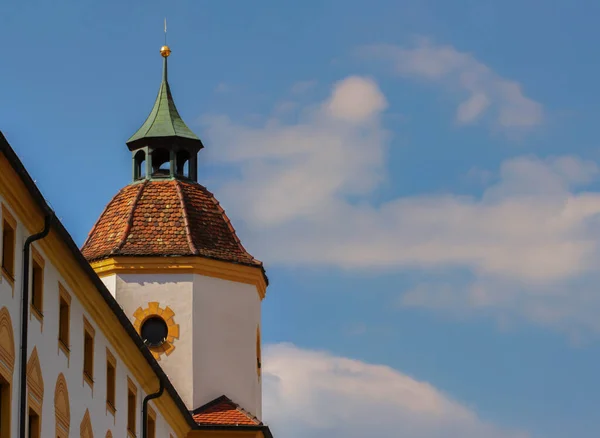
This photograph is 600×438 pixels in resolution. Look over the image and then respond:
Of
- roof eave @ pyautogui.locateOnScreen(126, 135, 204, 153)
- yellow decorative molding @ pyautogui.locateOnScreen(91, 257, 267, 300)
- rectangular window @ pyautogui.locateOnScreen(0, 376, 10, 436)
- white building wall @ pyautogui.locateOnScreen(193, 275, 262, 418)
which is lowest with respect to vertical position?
rectangular window @ pyautogui.locateOnScreen(0, 376, 10, 436)

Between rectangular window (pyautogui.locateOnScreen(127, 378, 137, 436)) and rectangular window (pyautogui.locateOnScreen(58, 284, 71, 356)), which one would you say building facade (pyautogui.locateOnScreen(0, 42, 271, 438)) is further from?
rectangular window (pyautogui.locateOnScreen(58, 284, 71, 356))

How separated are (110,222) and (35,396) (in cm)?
2389

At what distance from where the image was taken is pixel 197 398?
184ft

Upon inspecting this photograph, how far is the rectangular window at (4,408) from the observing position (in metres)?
32.8

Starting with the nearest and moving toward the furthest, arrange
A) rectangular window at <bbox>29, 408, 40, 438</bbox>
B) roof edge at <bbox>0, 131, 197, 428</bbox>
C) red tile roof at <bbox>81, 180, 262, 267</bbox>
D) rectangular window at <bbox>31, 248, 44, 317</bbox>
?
roof edge at <bbox>0, 131, 197, 428</bbox> < rectangular window at <bbox>29, 408, 40, 438</bbox> < rectangular window at <bbox>31, 248, 44, 317</bbox> < red tile roof at <bbox>81, 180, 262, 267</bbox>

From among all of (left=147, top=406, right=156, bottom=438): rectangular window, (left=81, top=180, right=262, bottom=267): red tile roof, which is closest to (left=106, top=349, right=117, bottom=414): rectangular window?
(left=147, top=406, right=156, bottom=438): rectangular window

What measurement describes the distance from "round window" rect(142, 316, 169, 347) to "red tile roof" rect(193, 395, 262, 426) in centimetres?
248

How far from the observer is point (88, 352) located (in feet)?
132

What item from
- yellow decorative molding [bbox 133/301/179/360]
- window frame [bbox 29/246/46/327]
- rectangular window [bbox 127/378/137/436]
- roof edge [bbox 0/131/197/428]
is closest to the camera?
roof edge [bbox 0/131/197/428]

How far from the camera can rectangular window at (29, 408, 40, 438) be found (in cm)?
3481

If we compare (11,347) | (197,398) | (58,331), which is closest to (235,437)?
(197,398)

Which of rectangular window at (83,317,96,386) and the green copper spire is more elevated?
the green copper spire

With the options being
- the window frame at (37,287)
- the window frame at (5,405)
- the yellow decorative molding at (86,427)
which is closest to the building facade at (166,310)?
the yellow decorative molding at (86,427)

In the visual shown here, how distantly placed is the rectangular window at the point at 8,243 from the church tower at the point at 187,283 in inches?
892
